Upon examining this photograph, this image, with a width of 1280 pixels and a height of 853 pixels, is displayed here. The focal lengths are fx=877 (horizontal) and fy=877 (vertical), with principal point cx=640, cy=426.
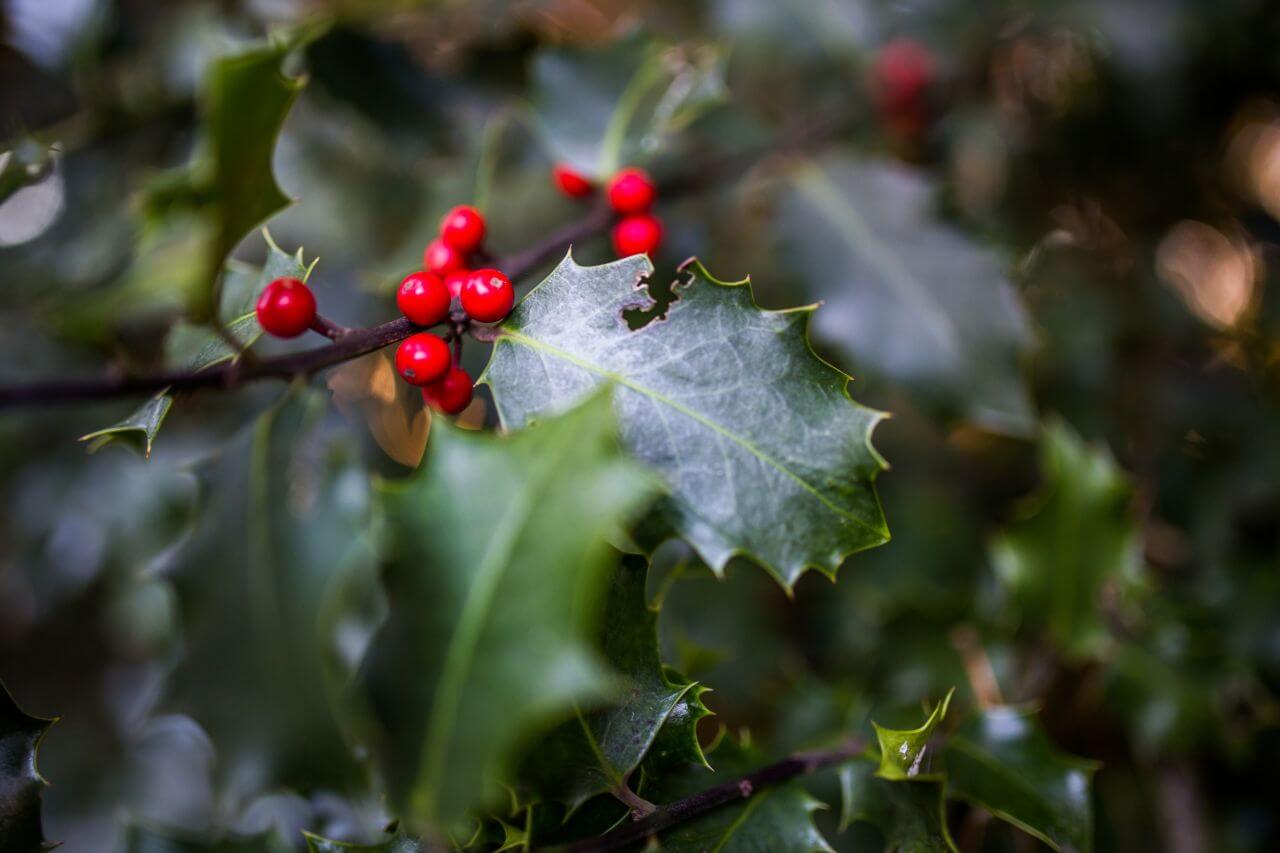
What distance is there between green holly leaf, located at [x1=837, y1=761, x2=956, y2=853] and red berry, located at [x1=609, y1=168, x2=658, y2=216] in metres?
0.48

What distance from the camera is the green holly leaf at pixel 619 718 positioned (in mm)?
511

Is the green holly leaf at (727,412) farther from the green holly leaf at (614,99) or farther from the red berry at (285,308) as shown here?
the green holly leaf at (614,99)

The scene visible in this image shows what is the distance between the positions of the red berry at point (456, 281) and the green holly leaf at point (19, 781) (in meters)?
0.38

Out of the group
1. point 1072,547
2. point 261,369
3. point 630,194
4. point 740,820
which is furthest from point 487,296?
point 1072,547

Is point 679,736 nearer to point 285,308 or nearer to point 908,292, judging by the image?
point 285,308

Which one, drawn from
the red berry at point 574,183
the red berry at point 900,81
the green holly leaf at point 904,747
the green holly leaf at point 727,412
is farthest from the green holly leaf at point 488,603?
the red berry at point 900,81

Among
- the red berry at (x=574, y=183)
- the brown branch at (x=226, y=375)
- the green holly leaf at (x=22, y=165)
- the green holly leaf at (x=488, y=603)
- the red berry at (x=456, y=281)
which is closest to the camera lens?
the green holly leaf at (x=488, y=603)

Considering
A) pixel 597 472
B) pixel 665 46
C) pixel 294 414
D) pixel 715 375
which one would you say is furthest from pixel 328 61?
pixel 597 472

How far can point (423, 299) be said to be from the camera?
54 centimetres

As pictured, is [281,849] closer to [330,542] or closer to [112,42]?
[330,542]

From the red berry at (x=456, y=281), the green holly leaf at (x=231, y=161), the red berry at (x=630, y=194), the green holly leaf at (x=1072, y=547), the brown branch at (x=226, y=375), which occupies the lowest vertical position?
the green holly leaf at (x=1072, y=547)

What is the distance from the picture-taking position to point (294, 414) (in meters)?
0.59

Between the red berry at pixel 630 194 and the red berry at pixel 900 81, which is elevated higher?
the red berry at pixel 630 194

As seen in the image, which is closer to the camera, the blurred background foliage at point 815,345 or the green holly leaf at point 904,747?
the green holly leaf at point 904,747
